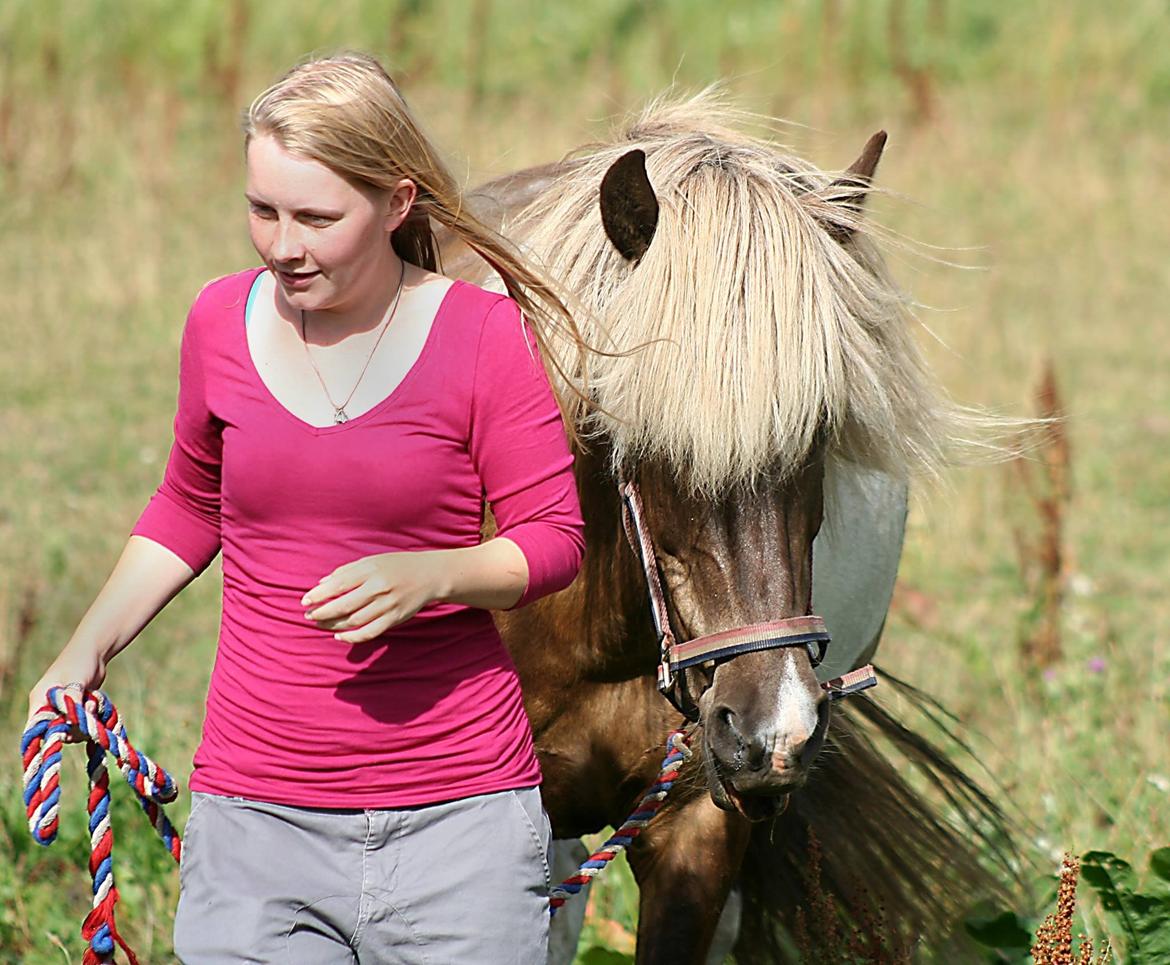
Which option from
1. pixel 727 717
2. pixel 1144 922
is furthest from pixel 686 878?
pixel 1144 922

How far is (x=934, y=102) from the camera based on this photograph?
39.5 ft

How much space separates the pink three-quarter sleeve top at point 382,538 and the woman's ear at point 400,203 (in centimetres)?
11

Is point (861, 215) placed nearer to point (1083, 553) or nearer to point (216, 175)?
point (1083, 553)

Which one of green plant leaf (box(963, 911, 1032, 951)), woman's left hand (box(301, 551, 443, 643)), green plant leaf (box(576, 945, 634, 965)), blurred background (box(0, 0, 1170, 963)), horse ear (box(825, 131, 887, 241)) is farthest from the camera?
blurred background (box(0, 0, 1170, 963))

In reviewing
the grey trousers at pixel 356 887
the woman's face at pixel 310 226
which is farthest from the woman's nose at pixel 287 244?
the grey trousers at pixel 356 887

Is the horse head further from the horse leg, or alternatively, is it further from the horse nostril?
the horse leg

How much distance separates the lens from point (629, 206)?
2379 millimetres

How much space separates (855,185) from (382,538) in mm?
1098

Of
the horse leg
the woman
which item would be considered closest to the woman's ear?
the woman

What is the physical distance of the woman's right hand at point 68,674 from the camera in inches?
78.3

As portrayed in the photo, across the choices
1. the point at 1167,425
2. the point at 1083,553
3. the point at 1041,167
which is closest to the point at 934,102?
the point at 1041,167

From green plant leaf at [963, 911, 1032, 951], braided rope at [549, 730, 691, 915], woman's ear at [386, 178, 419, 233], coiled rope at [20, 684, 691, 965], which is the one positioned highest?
woman's ear at [386, 178, 419, 233]

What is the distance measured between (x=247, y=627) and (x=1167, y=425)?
21.8 ft

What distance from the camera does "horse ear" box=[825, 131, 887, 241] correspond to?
251 centimetres
